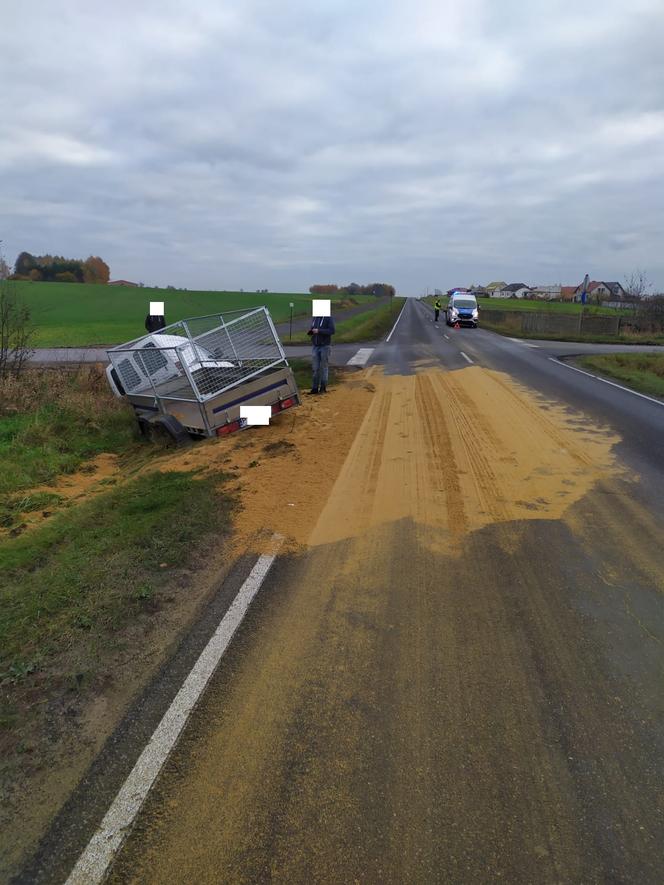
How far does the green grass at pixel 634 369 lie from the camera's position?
13.8 metres

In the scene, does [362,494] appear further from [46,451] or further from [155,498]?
[46,451]

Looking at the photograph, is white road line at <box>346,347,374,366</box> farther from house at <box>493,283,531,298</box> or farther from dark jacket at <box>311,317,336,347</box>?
house at <box>493,283,531,298</box>

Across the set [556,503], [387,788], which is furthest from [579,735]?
[556,503]

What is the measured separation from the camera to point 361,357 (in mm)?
19156

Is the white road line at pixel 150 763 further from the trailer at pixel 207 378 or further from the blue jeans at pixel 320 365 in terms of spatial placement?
the blue jeans at pixel 320 365

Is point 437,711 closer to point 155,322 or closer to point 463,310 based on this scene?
point 155,322

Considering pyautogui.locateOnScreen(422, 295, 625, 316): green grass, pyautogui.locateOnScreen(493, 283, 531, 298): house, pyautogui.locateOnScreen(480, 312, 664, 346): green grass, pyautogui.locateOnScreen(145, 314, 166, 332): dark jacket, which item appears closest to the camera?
pyautogui.locateOnScreen(145, 314, 166, 332): dark jacket

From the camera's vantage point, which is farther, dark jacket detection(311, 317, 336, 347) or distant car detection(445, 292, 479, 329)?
distant car detection(445, 292, 479, 329)

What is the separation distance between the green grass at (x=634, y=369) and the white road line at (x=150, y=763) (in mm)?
12577

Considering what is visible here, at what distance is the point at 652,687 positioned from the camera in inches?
122

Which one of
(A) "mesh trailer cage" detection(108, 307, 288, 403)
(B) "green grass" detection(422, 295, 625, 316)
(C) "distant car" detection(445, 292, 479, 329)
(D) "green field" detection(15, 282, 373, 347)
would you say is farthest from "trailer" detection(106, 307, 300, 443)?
(B) "green grass" detection(422, 295, 625, 316)

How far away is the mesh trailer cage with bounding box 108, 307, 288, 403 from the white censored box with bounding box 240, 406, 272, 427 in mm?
504

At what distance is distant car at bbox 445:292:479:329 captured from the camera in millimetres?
37094

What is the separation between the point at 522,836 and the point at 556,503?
403cm
